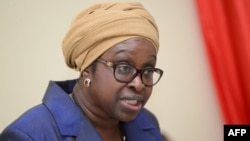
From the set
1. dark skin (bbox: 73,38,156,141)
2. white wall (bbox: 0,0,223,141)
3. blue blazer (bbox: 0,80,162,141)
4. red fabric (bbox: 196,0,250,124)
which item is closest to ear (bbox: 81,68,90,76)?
dark skin (bbox: 73,38,156,141)

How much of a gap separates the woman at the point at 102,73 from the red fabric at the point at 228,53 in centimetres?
40

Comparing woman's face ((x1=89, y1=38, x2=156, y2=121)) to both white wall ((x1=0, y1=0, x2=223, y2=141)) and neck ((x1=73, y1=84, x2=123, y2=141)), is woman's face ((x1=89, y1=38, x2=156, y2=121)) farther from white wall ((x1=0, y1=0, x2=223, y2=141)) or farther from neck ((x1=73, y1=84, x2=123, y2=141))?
white wall ((x1=0, y1=0, x2=223, y2=141))

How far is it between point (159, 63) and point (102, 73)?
54 cm

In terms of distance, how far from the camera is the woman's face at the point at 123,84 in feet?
2.97

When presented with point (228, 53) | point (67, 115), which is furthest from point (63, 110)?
point (228, 53)

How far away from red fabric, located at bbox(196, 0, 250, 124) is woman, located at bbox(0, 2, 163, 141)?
402 millimetres

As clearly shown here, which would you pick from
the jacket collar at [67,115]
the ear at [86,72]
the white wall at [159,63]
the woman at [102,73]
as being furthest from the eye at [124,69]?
the white wall at [159,63]

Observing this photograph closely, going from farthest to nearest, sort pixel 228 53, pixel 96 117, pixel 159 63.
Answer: pixel 159 63
pixel 228 53
pixel 96 117

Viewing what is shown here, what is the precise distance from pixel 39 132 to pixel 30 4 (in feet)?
2.22

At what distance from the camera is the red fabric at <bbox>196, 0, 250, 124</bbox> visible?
1.26 m

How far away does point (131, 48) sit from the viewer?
903mm

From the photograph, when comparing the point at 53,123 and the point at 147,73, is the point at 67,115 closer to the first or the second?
the point at 53,123

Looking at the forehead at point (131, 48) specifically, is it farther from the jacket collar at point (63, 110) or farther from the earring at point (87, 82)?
the jacket collar at point (63, 110)

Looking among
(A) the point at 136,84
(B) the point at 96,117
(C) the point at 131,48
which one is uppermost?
(C) the point at 131,48
